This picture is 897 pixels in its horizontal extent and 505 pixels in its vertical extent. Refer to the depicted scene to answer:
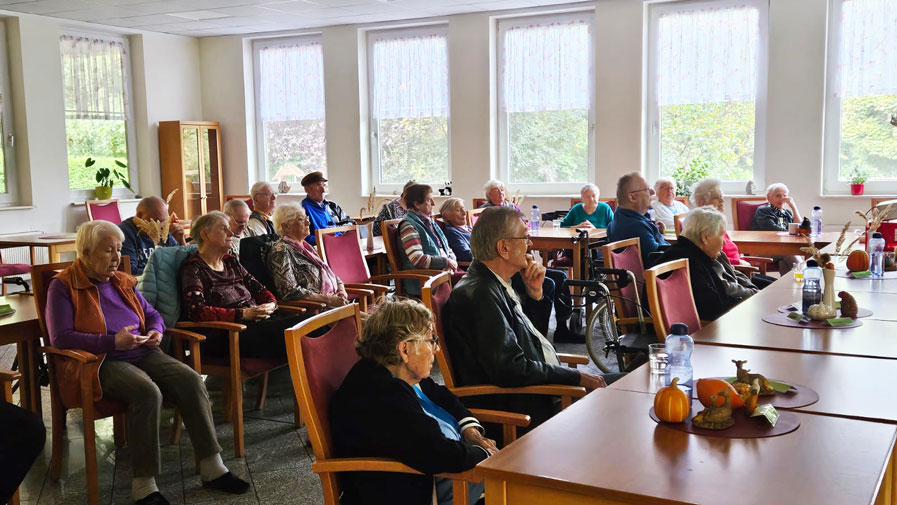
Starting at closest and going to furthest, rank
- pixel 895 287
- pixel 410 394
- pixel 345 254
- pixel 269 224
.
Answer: pixel 410 394, pixel 895 287, pixel 345 254, pixel 269 224

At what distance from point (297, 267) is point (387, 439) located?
2713 millimetres

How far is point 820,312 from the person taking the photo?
3.11 meters

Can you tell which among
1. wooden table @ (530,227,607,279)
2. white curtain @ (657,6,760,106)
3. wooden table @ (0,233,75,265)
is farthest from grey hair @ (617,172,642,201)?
wooden table @ (0,233,75,265)

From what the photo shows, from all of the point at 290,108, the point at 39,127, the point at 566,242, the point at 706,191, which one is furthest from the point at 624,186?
the point at 39,127

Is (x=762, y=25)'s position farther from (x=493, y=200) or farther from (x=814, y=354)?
(x=814, y=354)

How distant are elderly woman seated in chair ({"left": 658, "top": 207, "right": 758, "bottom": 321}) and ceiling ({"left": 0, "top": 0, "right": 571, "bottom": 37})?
571cm

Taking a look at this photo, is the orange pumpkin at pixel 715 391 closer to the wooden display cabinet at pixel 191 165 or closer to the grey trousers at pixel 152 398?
the grey trousers at pixel 152 398

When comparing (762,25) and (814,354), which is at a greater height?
(762,25)

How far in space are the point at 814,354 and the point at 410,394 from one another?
53.1 inches

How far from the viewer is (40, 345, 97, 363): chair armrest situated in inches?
122

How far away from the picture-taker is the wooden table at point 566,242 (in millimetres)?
6418

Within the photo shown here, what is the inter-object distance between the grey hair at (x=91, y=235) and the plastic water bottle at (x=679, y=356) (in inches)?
89.0

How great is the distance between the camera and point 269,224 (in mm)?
6195

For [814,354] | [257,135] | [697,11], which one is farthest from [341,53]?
[814,354]
